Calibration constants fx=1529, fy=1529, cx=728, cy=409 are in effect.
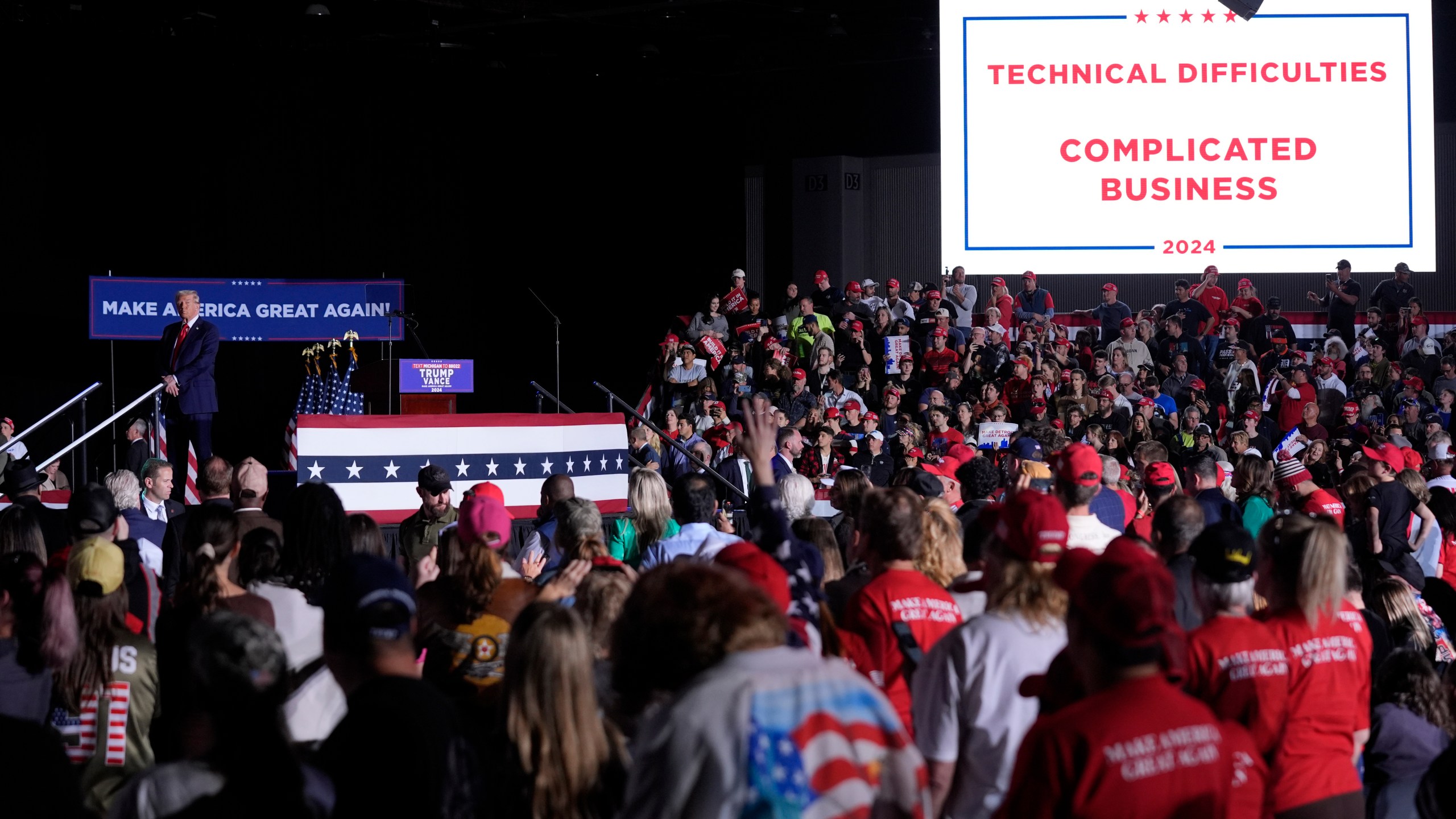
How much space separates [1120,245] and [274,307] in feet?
30.6

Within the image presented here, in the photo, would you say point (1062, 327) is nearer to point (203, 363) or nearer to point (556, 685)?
point (203, 363)

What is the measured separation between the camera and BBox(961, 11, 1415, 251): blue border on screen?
51.9 feet

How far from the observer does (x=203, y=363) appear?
10516mm

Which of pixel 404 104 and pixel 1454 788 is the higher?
pixel 404 104

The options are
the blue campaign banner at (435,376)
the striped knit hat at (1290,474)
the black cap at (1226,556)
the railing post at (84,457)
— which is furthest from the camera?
the railing post at (84,457)

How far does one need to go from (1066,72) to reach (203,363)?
31.8 ft

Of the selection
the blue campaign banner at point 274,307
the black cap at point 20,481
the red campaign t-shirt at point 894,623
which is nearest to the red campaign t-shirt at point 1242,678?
the red campaign t-shirt at point 894,623

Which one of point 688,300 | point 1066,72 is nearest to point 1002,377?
point 1066,72

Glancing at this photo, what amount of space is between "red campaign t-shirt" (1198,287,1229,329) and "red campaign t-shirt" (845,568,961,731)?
49.6 ft

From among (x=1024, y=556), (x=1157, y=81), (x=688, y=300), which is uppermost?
(x=1157, y=81)

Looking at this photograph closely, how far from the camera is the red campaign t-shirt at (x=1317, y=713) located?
12.0ft

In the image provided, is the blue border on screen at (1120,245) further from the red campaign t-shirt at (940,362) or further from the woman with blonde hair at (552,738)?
the woman with blonde hair at (552,738)

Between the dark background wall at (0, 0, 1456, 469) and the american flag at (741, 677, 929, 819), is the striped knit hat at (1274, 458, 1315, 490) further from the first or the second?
the dark background wall at (0, 0, 1456, 469)

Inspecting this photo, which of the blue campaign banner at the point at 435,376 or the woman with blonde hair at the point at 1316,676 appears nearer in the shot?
the woman with blonde hair at the point at 1316,676
